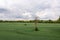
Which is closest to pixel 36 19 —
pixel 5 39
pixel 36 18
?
pixel 36 18

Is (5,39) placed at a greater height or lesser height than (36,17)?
lesser

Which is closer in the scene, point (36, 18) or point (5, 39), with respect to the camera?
point (5, 39)

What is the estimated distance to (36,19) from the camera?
72.1ft

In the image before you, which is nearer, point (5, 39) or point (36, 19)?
point (5, 39)

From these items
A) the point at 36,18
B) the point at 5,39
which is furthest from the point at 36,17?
the point at 5,39

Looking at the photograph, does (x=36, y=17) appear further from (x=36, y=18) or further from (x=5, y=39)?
(x=5, y=39)

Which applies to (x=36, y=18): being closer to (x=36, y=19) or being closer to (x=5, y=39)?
(x=36, y=19)

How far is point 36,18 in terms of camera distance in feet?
71.8

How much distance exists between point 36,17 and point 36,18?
13 centimetres

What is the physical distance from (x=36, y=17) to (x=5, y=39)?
9.43 meters

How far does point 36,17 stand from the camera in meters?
21.9

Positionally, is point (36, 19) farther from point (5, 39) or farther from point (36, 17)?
point (5, 39)

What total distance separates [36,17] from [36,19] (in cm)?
27
